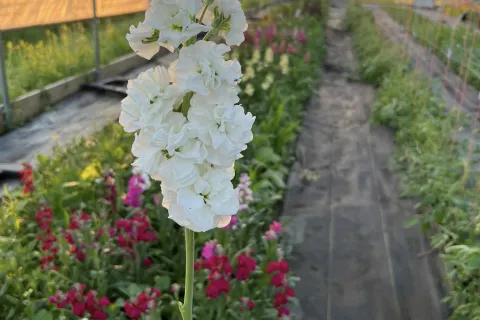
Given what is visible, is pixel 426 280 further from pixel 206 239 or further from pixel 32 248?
pixel 32 248

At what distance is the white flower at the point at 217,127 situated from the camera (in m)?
1.03

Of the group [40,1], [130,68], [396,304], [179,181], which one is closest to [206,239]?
[396,304]

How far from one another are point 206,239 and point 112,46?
5.67 metres

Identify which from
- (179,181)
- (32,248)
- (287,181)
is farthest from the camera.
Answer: (287,181)

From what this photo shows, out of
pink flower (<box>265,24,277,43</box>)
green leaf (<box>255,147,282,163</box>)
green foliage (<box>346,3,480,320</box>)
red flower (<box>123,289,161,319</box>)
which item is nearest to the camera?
red flower (<box>123,289,161,319</box>)

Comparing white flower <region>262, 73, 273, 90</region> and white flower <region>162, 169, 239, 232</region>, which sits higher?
white flower <region>162, 169, 239, 232</region>

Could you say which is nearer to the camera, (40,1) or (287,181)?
(287,181)

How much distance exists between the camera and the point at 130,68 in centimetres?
816

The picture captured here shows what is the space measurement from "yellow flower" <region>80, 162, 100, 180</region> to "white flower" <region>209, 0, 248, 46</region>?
2.34 m

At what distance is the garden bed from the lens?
90.1 inches

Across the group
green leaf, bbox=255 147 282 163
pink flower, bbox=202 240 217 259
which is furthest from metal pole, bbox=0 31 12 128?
pink flower, bbox=202 240 217 259

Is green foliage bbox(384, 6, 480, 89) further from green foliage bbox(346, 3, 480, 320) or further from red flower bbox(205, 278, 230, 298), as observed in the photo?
red flower bbox(205, 278, 230, 298)

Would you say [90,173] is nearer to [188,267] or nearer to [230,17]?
[188,267]

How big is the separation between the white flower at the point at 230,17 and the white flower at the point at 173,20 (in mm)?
73
